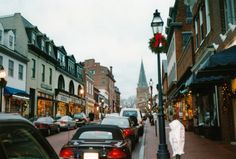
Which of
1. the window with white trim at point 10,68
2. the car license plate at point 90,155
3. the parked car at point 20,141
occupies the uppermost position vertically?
the window with white trim at point 10,68

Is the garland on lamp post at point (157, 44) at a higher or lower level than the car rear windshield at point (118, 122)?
higher

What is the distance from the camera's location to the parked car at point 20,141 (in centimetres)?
268

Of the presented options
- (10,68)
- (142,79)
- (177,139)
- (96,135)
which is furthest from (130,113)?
(142,79)

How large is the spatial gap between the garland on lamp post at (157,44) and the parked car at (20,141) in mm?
10890

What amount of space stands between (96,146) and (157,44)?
20.0ft

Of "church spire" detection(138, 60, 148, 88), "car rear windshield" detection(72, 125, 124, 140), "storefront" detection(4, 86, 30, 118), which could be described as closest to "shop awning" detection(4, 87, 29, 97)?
"storefront" detection(4, 86, 30, 118)

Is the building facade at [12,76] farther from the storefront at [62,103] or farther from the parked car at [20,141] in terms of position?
the parked car at [20,141]

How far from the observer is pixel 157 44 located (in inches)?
547

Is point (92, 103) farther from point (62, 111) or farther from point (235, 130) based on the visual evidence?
point (235, 130)

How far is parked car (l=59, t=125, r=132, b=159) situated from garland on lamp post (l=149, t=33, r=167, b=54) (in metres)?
5.06

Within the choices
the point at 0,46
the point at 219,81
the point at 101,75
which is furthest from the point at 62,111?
the point at 101,75

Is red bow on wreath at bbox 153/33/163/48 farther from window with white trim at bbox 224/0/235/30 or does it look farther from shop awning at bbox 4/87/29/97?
shop awning at bbox 4/87/29/97

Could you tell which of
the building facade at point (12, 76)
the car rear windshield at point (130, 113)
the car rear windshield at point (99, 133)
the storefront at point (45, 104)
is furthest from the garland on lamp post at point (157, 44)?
the storefront at point (45, 104)

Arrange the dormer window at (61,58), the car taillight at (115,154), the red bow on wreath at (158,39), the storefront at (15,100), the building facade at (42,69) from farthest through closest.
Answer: the dormer window at (61,58)
the building facade at (42,69)
the storefront at (15,100)
the red bow on wreath at (158,39)
the car taillight at (115,154)
